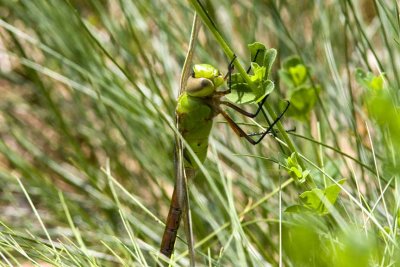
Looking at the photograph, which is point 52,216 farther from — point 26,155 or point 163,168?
point 26,155

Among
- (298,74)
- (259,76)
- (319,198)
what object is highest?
A: (298,74)

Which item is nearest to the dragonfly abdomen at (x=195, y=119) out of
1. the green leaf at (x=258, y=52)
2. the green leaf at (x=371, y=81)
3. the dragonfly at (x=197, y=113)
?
the dragonfly at (x=197, y=113)

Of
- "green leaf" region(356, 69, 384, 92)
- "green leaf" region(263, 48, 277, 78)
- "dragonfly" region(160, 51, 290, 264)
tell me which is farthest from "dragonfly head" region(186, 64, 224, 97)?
"green leaf" region(356, 69, 384, 92)

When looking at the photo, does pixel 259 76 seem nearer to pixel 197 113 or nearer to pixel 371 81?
pixel 197 113

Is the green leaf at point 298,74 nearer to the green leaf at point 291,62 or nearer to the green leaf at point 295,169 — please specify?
the green leaf at point 291,62

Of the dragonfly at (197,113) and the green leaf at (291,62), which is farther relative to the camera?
the green leaf at (291,62)

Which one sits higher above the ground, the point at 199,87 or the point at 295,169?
the point at 199,87

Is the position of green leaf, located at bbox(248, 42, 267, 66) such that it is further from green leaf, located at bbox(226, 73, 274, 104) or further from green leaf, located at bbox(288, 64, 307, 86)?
green leaf, located at bbox(288, 64, 307, 86)

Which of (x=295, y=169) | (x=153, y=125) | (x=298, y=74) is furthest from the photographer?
(x=153, y=125)

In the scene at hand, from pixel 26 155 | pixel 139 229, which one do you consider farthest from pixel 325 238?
pixel 26 155

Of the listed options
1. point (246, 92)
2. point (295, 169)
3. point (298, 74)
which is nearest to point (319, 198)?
point (295, 169)
